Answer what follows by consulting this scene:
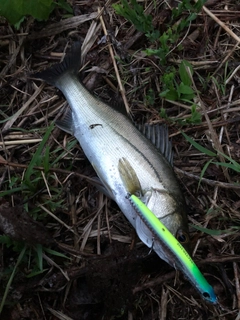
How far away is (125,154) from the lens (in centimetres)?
300

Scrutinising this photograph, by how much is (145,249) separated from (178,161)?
2.50ft

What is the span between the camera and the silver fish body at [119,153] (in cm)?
277

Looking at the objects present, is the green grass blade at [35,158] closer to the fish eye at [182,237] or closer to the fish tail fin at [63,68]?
the fish tail fin at [63,68]

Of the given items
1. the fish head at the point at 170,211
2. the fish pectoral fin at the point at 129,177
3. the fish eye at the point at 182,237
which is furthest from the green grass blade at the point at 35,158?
the fish eye at the point at 182,237

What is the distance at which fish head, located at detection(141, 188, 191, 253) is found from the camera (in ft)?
8.79

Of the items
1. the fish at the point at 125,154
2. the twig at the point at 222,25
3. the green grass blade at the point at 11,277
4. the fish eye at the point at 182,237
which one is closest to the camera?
the fish eye at the point at 182,237

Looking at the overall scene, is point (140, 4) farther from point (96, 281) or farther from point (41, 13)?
point (96, 281)

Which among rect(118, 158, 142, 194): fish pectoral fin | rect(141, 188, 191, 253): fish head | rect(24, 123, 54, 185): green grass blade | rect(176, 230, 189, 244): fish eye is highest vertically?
rect(24, 123, 54, 185): green grass blade

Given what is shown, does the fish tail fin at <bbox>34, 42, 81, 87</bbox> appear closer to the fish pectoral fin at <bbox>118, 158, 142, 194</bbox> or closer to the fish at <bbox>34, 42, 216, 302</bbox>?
the fish at <bbox>34, 42, 216, 302</bbox>

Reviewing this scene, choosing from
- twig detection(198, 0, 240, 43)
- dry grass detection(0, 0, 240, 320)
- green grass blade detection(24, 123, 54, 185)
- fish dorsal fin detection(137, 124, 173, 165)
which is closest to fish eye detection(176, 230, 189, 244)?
dry grass detection(0, 0, 240, 320)

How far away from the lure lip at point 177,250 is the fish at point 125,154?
88 millimetres

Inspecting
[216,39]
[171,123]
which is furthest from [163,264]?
[216,39]

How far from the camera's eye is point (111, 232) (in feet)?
10.5

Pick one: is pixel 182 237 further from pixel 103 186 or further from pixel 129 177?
pixel 103 186
